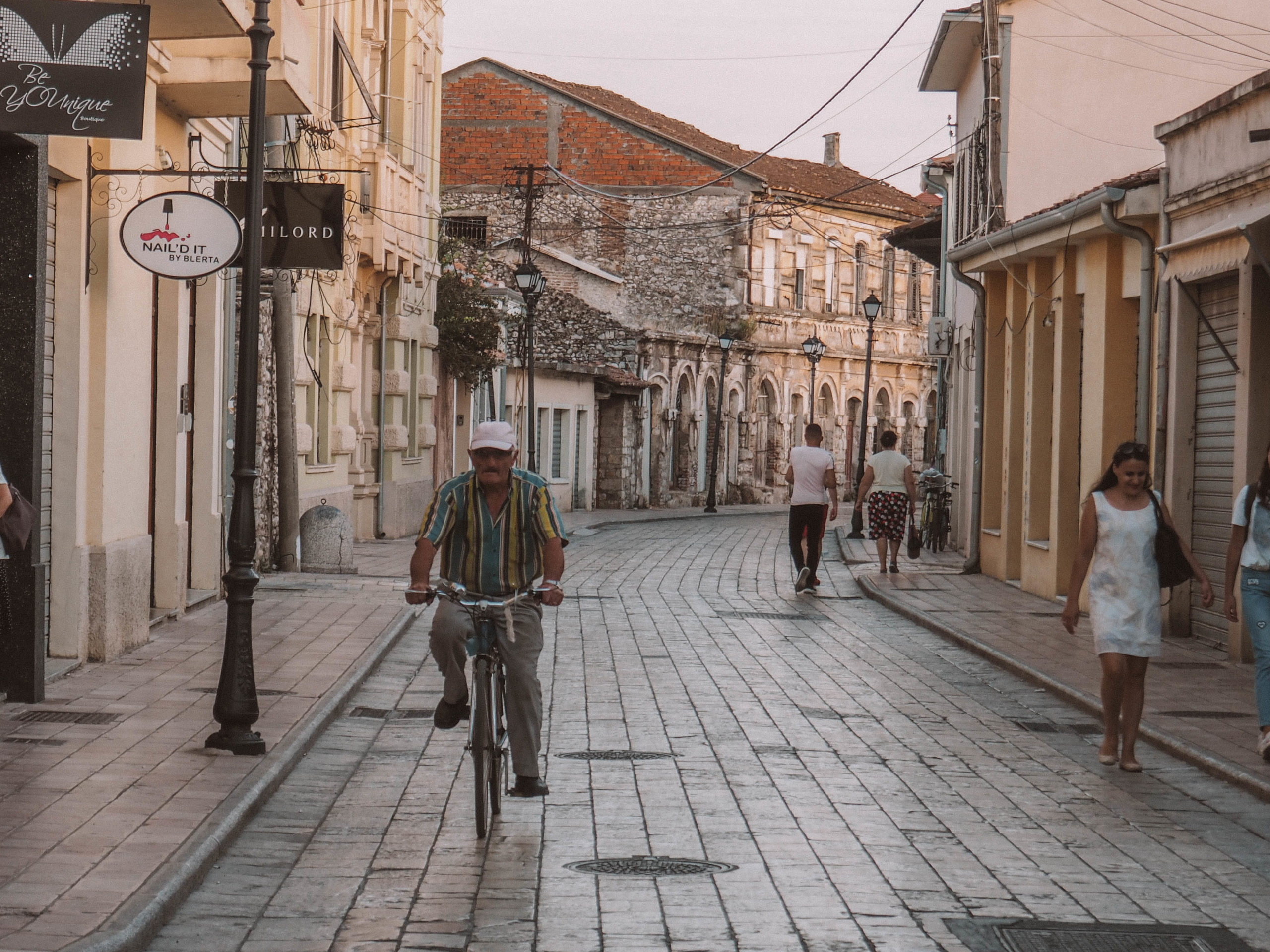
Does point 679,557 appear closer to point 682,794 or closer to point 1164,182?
point 1164,182

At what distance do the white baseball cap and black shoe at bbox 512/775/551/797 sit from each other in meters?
1.45

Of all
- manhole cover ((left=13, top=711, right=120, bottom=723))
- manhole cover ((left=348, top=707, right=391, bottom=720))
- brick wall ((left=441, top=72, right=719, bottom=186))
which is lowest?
manhole cover ((left=348, top=707, right=391, bottom=720))

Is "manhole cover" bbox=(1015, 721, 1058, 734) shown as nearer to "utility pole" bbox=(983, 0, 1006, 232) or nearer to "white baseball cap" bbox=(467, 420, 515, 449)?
"white baseball cap" bbox=(467, 420, 515, 449)

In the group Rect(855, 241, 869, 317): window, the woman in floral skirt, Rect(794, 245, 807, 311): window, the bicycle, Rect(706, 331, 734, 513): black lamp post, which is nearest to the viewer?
the bicycle

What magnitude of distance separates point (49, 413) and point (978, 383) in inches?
606

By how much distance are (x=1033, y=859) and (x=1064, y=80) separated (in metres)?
18.4

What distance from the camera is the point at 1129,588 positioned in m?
9.52

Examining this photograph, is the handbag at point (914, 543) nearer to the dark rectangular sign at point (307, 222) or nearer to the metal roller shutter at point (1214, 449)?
the metal roller shutter at point (1214, 449)

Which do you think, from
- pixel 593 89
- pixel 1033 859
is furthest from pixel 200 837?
pixel 593 89

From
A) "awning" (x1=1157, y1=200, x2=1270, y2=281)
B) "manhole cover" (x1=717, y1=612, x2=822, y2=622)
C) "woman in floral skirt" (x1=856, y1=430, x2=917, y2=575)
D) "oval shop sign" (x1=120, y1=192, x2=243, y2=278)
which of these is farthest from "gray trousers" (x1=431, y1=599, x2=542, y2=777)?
"woman in floral skirt" (x1=856, y1=430, x2=917, y2=575)

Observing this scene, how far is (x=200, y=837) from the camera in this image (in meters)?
7.01

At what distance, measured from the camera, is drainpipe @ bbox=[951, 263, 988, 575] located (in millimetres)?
24344

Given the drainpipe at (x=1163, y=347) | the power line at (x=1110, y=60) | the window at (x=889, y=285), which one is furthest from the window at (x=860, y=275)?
the drainpipe at (x=1163, y=347)

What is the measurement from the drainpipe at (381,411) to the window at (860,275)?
3412 cm
